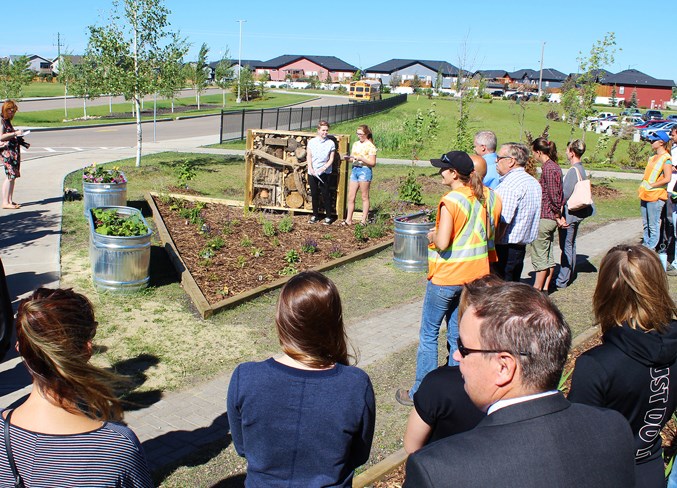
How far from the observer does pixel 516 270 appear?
7059 millimetres

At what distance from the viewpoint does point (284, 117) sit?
110ft

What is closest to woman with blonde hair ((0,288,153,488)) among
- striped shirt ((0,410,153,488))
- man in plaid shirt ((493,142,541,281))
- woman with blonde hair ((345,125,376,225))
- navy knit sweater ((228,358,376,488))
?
striped shirt ((0,410,153,488))

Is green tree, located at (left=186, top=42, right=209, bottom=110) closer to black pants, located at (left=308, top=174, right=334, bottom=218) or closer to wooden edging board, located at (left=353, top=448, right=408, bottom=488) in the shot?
black pants, located at (left=308, top=174, right=334, bottom=218)

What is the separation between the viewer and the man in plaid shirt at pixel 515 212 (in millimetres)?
6855

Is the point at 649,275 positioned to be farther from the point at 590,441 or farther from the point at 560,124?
the point at 560,124

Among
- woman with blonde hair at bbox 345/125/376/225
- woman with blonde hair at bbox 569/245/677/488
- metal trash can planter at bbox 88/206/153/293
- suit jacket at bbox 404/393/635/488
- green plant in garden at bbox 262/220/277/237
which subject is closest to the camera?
suit jacket at bbox 404/393/635/488

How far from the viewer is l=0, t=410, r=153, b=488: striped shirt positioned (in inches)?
91.4

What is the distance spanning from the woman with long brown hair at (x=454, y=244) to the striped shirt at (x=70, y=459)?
10.5 ft

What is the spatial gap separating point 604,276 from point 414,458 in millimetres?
1704

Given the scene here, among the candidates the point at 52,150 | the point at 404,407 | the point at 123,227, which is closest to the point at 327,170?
the point at 123,227

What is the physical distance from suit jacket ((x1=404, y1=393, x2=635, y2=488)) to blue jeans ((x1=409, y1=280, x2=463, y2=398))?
3199 millimetres

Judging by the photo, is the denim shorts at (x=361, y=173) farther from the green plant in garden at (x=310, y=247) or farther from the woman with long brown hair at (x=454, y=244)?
the woman with long brown hair at (x=454, y=244)

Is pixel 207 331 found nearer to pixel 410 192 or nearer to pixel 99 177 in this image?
pixel 99 177

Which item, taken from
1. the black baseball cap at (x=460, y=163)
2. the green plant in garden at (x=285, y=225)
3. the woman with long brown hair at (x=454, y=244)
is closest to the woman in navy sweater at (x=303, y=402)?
the woman with long brown hair at (x=454, y=244)
